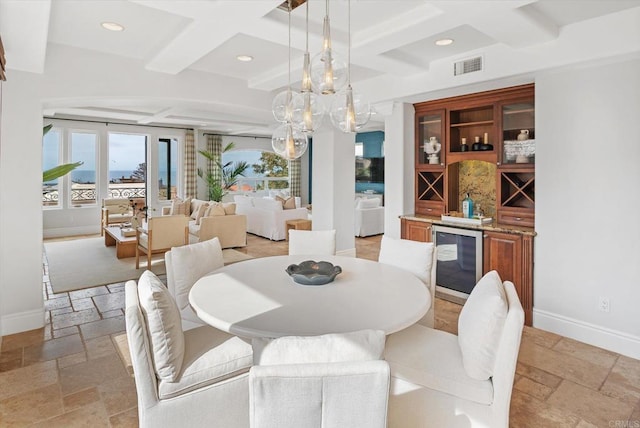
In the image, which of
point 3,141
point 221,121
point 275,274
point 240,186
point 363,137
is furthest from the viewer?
point 240,186

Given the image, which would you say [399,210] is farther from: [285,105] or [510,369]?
[510,369]

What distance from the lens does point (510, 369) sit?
5.44 ft

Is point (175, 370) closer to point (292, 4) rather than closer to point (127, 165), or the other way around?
point (292, 4)

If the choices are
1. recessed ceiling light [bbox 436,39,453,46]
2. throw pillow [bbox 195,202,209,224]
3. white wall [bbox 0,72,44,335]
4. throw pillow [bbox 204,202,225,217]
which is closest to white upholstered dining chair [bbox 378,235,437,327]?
recessed ceiling light [bbox 436,39,453,46]

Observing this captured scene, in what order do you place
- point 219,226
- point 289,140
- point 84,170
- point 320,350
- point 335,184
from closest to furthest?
point 320,350 < point 289,140 < point 335,184 < point 219,226 < point 84,170

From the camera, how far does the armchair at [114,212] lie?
8.34 metres

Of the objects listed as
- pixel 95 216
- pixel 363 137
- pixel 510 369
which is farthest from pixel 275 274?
pixel 363 137

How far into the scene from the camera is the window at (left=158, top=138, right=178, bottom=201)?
32.5ft

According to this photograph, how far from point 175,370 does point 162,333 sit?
0.20 meters

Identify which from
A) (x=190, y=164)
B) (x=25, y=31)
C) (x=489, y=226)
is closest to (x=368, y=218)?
(x=489, y=226)

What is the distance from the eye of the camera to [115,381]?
8.47 feet

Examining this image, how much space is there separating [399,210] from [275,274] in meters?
2.57

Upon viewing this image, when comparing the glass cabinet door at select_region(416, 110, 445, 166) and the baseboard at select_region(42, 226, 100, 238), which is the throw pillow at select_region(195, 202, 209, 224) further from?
the glass cabinet door at select_region(416, 110, 445, 166)

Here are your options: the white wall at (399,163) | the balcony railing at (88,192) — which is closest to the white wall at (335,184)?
the white wall at (399,163)
